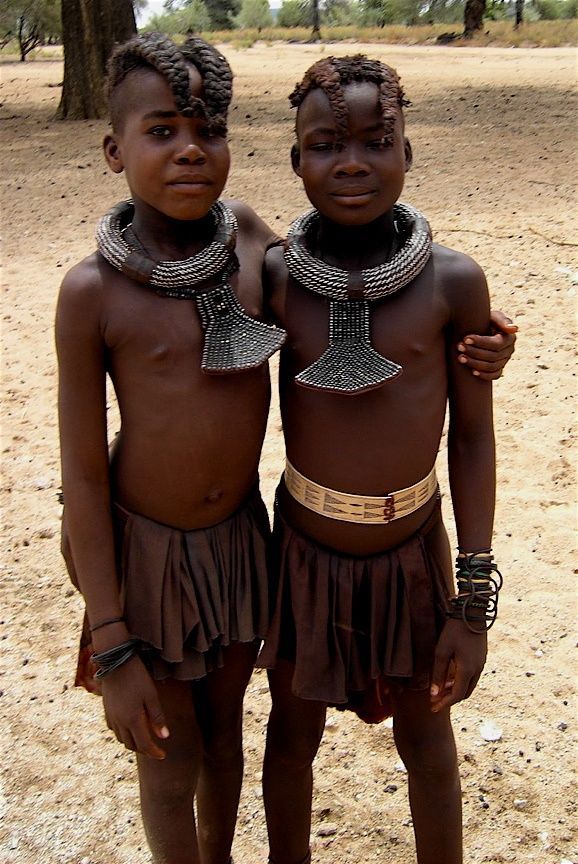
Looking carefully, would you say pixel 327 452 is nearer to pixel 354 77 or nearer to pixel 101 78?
pixel 354 77

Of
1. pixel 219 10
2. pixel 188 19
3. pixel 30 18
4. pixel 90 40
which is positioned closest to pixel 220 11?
pixel 219 10

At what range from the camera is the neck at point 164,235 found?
1.67 metres

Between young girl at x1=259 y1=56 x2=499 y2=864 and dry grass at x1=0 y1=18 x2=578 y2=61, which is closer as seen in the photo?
young girl at x1=259 y1=56 x2=499 y2=864

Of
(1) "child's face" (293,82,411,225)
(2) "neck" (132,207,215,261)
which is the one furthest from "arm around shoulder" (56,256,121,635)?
(1) "child's face" (293,82,411,225)

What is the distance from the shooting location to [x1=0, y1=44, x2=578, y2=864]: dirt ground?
2.34 m

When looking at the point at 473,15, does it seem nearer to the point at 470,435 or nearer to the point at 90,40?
the point at 90,40

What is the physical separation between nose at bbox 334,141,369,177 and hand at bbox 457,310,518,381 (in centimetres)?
37

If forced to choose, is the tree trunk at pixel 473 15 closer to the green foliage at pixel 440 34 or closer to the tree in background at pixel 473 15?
the tree in background at pixel 473 15

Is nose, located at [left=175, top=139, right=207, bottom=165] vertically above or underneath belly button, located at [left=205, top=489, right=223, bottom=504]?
above

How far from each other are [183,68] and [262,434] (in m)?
0.69

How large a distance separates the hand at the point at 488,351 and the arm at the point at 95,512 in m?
0.68

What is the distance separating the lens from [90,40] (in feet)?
30.4

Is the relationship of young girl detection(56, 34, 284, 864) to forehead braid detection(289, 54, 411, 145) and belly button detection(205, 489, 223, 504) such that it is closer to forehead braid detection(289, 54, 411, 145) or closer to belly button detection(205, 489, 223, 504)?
belly button detection(205, 489, 223, 504)

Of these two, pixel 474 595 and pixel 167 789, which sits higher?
pixel 474 595
